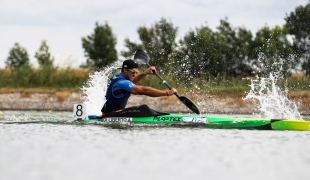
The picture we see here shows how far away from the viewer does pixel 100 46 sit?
46.4 m

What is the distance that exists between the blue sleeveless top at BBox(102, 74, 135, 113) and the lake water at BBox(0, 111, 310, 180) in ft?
5.41

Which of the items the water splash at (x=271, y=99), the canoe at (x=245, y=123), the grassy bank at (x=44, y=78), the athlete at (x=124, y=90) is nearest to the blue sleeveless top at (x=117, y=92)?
the athlete at (x=124, y=90)

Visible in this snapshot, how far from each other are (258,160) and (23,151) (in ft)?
10.8

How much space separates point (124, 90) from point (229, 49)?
22996 mm

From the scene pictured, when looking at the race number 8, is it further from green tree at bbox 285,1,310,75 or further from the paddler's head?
green tree at bbox 285,1,310,75

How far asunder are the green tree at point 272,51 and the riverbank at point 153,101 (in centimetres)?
457

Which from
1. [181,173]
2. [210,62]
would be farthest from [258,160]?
[210,62]

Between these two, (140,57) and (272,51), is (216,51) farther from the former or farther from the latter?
(140,57)

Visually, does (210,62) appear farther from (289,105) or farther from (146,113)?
(146,113)

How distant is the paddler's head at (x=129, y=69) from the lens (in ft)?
47.6

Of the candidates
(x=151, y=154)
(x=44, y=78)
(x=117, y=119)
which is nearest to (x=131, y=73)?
(x=117, y=119)

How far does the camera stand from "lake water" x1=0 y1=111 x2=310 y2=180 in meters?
7.30

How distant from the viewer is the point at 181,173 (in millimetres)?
7309

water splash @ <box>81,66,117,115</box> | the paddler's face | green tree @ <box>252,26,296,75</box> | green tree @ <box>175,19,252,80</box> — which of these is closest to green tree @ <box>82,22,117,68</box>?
green tree @ <box>175,19,252,80</box>
